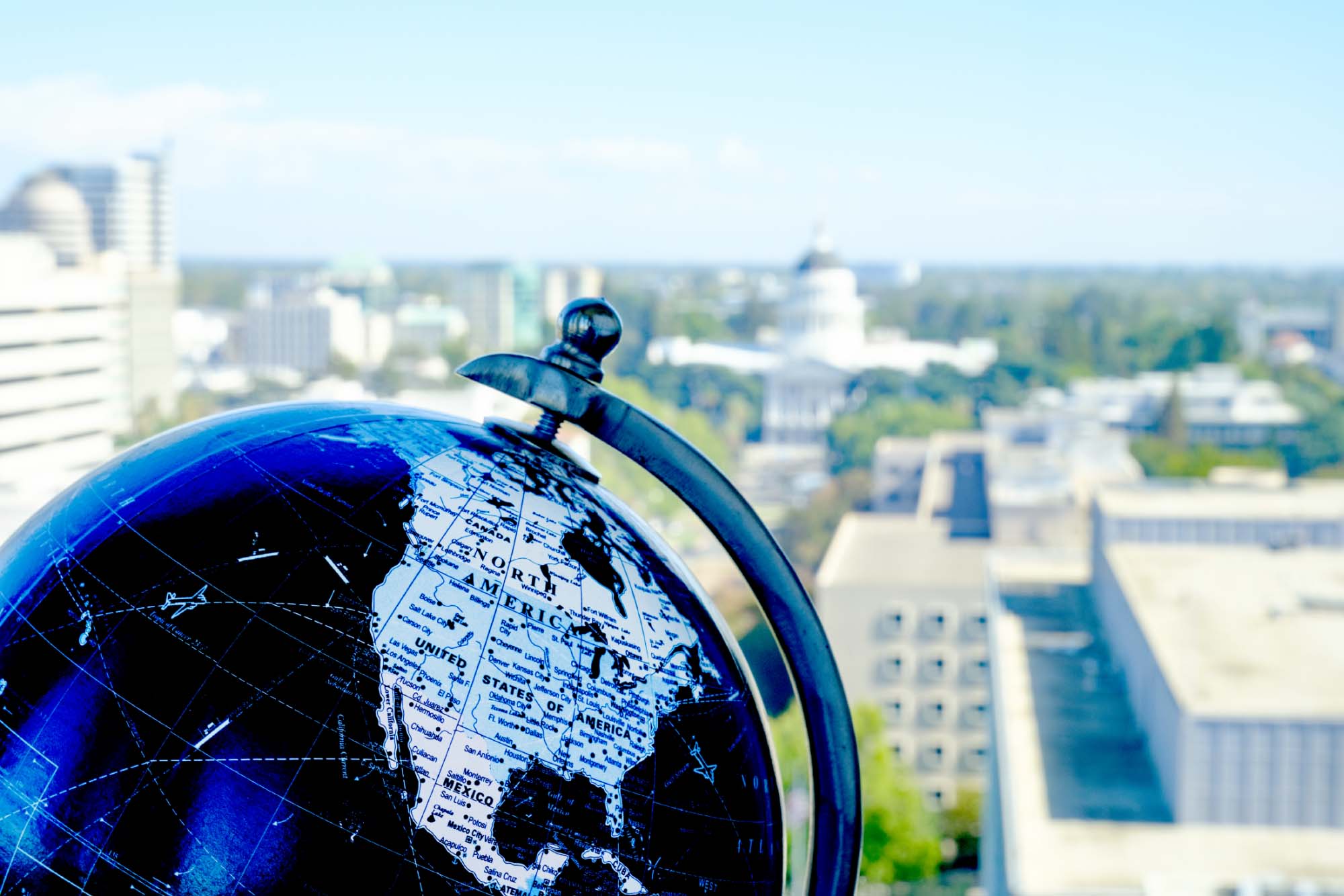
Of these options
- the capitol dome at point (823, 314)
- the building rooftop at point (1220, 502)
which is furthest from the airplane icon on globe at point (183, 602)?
the capitol dome at point (823, 314)

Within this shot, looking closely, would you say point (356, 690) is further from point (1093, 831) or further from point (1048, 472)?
point (1048, 472)

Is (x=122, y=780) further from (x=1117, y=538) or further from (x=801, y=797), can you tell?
(x=1117, y=538)

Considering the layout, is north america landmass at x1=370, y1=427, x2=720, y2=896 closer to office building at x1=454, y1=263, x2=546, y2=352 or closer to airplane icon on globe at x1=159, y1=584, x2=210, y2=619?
airplane icon on globe at x1=159, y1=584, x2=210, y2=619

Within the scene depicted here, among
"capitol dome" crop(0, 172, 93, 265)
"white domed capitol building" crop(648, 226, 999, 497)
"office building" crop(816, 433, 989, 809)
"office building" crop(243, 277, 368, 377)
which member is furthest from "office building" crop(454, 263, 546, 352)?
"office building" crop(816, 433, 989, 809)

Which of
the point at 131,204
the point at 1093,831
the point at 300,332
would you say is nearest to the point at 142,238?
the point at 131,204

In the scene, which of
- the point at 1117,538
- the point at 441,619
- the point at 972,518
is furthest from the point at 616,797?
the point at 972,518

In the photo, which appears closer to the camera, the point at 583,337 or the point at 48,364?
the point at 583,337
